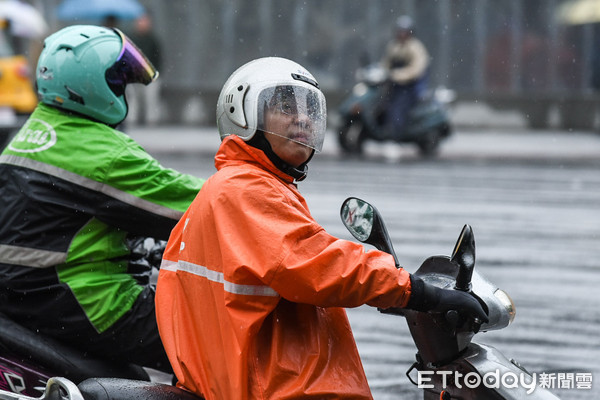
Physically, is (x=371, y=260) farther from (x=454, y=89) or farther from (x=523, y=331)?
(x=454, y=89)

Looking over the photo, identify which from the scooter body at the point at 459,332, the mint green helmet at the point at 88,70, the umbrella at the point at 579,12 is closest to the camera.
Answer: the scooter body at the point at 459,332

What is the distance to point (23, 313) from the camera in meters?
3.66

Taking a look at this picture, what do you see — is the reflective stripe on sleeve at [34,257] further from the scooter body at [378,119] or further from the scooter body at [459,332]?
the scooter body at [378,119]

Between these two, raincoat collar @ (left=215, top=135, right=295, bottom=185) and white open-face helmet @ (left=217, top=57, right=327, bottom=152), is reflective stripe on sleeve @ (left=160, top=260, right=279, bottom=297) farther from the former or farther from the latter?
→ white open-face helmet @ (left=217, top=57, right=327, bottom=152)

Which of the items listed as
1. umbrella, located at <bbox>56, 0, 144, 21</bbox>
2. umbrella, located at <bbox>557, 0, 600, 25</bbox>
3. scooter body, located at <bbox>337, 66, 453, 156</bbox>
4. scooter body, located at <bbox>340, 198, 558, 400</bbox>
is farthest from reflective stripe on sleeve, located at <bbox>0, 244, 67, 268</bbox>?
umbrella, located at <bbox>557, 0, 600, 25</bbox>

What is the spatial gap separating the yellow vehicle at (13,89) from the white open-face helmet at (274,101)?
11682 mm

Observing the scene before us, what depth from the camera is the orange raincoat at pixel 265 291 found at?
9.12ft

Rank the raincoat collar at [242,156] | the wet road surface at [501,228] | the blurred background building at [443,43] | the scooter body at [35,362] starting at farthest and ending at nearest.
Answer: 1. the blurred background building at [443,43]
2. the wet road surface at [501,228]
3. the scooter body at [35,362]
4. the raincoat collar at [242,156]

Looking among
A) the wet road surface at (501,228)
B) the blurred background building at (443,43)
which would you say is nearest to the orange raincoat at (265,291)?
the wet road surface at (501,228)

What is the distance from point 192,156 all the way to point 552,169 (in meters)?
5.85

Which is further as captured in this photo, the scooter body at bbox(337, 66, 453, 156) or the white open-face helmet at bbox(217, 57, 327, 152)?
the scooter body at bbox(337, 66, 453, 156)

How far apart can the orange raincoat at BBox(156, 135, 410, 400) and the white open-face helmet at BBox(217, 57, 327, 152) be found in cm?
8

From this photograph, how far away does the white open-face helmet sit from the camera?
10.0 ft

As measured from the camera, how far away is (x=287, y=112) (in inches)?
121
